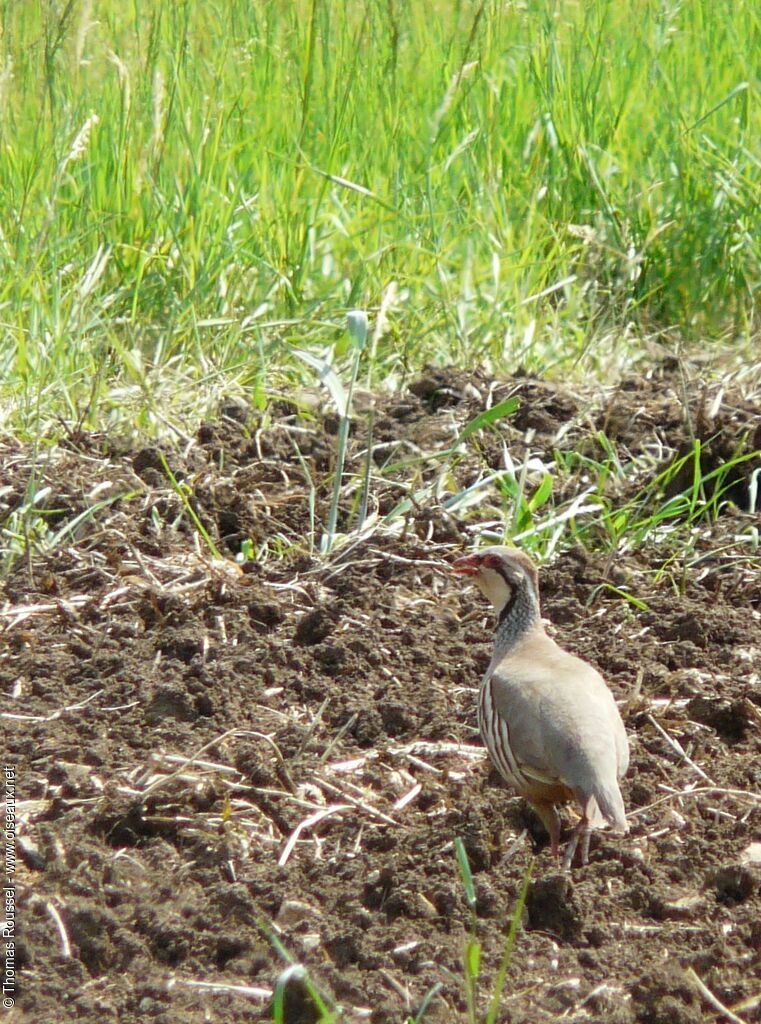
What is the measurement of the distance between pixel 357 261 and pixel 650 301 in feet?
4.24

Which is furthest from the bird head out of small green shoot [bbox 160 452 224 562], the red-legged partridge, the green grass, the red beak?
the green grass

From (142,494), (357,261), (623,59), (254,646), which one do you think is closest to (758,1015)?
(254,646)

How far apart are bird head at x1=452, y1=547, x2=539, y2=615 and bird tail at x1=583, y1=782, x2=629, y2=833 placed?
83 cm

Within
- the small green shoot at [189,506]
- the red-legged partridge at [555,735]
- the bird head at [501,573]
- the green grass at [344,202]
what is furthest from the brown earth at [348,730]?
the green grass at [344,202]

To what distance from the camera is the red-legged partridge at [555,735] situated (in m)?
3.11

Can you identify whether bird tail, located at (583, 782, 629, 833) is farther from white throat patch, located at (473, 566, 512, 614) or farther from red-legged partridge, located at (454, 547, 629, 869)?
white throat patch, located at (473, 566, 512, 614)

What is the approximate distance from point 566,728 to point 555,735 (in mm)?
30

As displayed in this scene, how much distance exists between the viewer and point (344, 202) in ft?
20.2

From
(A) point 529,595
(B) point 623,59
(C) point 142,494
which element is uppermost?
(B) point 623,59

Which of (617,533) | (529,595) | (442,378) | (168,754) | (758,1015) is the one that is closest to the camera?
(758,1015)

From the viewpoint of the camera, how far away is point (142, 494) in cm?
463

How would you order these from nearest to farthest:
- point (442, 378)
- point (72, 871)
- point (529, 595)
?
point (72, 871)
point (529, 595)
point (442, 378)

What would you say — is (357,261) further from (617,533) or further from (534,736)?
(534,736)

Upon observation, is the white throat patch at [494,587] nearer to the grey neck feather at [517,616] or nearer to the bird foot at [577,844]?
the grey neck feather at [517,616]
